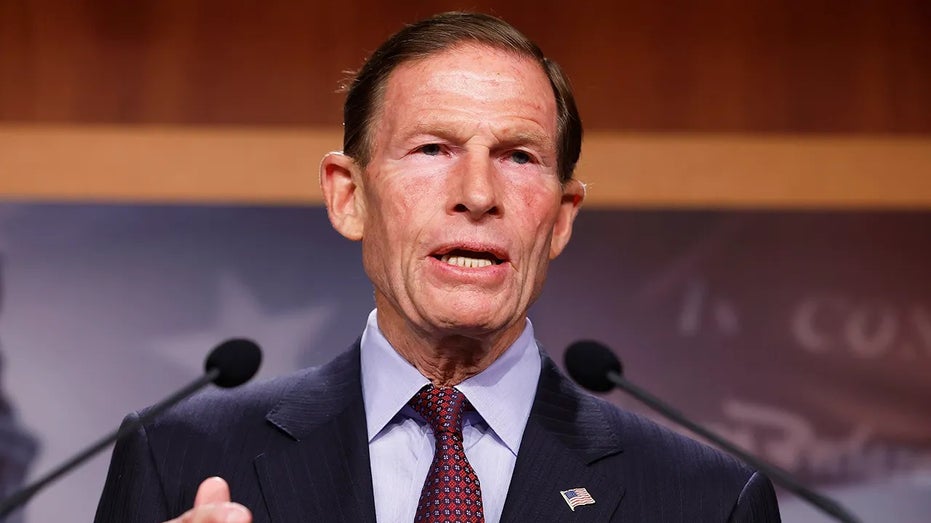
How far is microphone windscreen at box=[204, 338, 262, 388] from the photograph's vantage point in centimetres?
158

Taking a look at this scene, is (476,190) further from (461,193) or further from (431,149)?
(431,149)

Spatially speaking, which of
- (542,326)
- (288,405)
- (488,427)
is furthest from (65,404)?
(488,427)

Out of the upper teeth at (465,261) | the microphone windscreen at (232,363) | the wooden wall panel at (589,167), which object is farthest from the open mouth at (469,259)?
the wooden wall panel at (589,167)

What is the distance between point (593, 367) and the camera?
167 cm

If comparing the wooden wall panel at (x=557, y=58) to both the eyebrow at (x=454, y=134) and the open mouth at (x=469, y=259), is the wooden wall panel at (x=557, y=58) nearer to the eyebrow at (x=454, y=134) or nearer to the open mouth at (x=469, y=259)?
the eyebrow at (x=454, y=134)

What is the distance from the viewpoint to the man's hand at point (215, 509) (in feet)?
4.39

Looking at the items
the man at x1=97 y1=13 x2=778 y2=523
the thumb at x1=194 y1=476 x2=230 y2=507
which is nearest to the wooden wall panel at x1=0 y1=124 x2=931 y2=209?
the man at x1=97 y1=13 x2=778 y2=523

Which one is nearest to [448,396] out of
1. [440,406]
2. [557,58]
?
[440,406]

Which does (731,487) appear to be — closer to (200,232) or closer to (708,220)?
(708,220)

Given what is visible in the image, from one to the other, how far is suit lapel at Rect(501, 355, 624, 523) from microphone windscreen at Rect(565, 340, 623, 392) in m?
0.13

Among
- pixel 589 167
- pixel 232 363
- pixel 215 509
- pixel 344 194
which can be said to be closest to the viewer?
pixel 215 509

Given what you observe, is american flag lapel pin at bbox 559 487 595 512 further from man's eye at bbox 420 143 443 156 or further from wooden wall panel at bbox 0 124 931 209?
wooden wall panel at bbox 0 124 931 209

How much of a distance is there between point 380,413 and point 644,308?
149 cm

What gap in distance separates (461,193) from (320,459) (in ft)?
1.36
